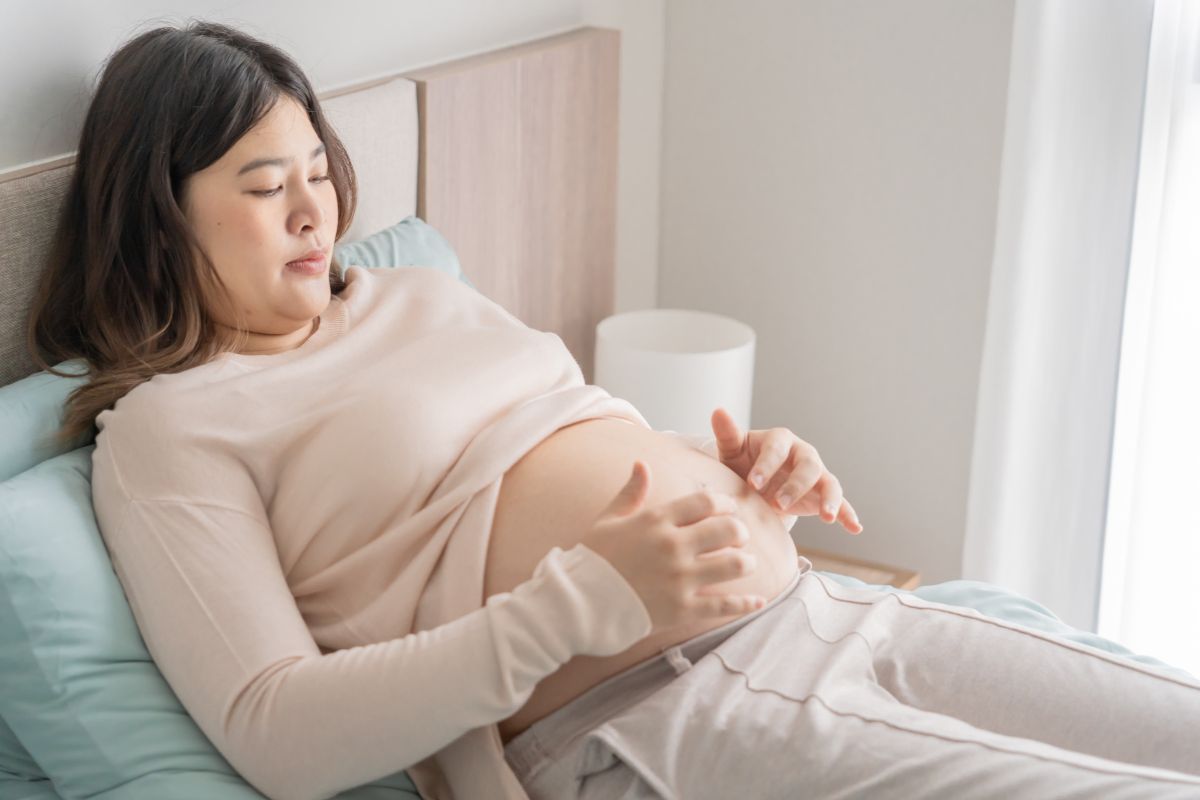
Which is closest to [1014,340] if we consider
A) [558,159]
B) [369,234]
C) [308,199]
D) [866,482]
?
[866,482]

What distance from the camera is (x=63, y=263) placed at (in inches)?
56.0

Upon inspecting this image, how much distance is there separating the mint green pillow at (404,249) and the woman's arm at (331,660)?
1.93ft

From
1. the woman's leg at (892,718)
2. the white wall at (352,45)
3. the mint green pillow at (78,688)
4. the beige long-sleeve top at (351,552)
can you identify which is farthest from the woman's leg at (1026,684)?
the white wall at (352,45)

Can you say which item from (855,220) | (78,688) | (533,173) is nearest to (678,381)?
(533,173)

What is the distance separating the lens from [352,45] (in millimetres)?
1920

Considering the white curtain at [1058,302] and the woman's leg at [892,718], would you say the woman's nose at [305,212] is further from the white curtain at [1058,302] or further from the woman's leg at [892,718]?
the white curtain at [1058,302]

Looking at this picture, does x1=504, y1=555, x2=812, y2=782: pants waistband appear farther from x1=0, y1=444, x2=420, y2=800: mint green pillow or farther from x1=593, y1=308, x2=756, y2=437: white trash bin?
x1=593, y1=308, x2=756, y2=437: white trash bin

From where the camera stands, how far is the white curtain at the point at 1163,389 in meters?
2.17

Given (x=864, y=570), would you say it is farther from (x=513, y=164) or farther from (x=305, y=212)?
(x=305, y=212)

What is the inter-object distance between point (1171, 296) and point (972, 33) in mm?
566

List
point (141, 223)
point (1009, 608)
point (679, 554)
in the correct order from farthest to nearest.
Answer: point (1009, 608)
point (141, 223)
point (679, 554)

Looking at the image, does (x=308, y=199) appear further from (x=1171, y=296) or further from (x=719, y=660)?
(x=1171, y=296)

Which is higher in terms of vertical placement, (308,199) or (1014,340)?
(308,199)

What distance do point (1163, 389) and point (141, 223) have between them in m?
1.67
